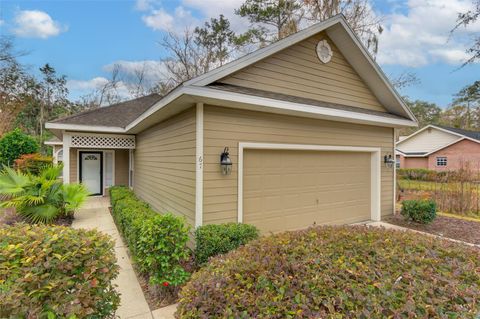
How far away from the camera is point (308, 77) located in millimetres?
6406

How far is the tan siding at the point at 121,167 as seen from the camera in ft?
40.8

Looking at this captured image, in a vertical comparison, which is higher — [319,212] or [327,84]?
[327,84]

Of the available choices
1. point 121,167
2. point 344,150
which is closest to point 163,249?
point 344,150

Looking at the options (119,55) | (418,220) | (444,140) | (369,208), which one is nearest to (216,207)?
(369,208)

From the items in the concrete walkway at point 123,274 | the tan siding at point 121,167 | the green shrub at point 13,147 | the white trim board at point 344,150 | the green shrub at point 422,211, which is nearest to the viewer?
the concrete walkway at point 123,274

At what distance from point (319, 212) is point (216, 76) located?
428 cm

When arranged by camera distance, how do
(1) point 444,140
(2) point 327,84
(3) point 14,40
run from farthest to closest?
(1) point 444,140, (3) point 14,40, (2) point 327,84

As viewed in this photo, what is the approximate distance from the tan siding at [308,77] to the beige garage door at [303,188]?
57.3 inches

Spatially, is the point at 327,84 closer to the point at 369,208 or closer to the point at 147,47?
the point at 369,208

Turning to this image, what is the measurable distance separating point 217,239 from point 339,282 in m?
2.50

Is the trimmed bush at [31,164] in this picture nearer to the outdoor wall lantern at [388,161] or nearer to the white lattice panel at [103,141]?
the white lattice panel at [103,141]

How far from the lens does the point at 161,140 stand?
7.03 meters

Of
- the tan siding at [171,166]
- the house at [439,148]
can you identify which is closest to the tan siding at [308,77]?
the tan siding at [171,166]

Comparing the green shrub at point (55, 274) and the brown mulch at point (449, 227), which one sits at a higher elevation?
the green shrub at point (55, 274)
